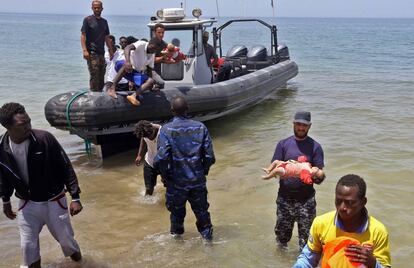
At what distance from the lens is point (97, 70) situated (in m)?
7.91

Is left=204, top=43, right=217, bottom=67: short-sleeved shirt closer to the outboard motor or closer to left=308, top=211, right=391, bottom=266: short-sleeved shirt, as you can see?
the outboard motor

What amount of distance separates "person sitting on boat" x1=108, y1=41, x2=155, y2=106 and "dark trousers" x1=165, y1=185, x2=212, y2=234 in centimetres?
303

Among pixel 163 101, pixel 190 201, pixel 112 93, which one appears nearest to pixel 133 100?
pixel 112 93

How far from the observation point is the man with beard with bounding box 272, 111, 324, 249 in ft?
12.6

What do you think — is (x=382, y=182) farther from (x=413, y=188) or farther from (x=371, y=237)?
(x=371, y=237)

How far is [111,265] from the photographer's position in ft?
14.4

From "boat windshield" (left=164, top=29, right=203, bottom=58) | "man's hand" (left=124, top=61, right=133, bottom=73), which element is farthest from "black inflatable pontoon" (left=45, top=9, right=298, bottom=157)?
"man's hand" (left=124, top=61, right=133, bottom=73)

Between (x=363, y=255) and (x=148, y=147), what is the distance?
3.77m

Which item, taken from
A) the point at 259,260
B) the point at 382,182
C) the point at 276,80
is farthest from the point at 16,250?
the point at 276,80

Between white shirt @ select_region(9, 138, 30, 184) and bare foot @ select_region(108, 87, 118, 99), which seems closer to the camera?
white shirt @ select_region(9, 138, 30, 184)

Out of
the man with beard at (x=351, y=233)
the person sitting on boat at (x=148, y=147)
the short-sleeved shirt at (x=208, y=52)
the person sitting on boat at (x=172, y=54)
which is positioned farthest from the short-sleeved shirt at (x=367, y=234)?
the short-sleeved shirt at (x=208, y=52)

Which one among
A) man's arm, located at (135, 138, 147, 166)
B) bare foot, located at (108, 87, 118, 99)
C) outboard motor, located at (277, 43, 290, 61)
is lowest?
man's arm, located at (135, 138, 147, 166)

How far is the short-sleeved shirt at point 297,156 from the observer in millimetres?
3859

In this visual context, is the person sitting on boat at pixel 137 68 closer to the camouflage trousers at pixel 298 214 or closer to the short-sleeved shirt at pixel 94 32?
the short-sleeved shirt at pixel 94 32
